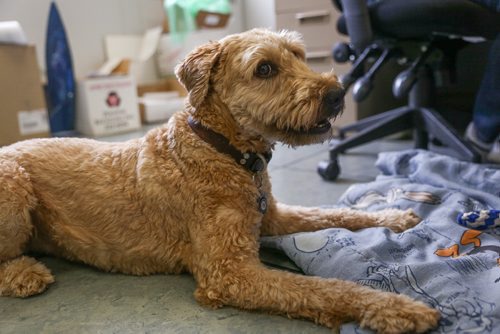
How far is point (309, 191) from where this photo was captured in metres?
1.90

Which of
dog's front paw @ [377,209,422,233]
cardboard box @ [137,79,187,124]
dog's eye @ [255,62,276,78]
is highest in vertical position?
dog's eye @ [255,62,276,78]

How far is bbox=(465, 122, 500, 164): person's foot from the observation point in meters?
1.93

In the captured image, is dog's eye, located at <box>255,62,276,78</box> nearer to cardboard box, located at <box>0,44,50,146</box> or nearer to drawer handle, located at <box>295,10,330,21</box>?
drawer handle, located at <box>295,10,330,21</box>

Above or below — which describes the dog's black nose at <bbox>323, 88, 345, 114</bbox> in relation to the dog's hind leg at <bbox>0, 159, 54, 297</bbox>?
above

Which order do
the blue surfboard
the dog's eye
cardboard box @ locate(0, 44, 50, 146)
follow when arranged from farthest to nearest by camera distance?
the blue surfboard
cardboard box @ locate(0, 44, 50, 146)
the dog's eye

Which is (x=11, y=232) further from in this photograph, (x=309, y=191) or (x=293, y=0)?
(x=293, y=0)

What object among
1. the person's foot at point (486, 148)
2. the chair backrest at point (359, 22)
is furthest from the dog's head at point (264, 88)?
the person's foot at point (486, 148)

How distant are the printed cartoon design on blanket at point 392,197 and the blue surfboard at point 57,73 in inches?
99.1

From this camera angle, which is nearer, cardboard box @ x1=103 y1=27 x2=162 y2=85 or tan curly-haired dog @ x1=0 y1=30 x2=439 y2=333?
tan curly-haired dog @ x1=0 y1=30 x2=439 y2=333

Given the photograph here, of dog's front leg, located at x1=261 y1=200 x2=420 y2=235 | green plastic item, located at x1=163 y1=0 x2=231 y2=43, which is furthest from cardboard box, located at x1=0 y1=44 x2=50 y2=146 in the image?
dog's front leg, located at x1=261 y1=200 x2=420 y2=235

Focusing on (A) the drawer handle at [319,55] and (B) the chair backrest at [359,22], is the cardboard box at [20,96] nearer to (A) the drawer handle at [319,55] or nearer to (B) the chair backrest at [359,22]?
(A) the drawer handle at [319,55]

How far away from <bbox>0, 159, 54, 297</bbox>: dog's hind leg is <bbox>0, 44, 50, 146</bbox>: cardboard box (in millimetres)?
1802

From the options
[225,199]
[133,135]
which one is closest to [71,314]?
[225,199]

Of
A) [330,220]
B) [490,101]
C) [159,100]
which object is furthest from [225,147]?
[159,100]
